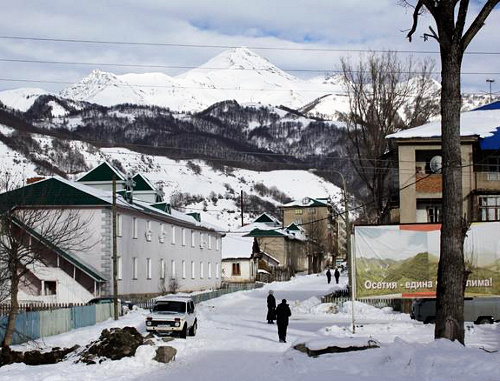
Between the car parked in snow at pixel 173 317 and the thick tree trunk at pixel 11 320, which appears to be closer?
the thick tree trunk at pixel 11 320

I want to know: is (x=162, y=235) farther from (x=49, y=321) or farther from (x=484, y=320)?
(x=484, y=320)

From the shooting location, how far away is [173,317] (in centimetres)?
2789

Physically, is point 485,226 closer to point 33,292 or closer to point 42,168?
point 33,292

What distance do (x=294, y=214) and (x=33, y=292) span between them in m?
121

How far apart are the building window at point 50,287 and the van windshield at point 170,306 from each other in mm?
19257

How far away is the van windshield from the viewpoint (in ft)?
94.9

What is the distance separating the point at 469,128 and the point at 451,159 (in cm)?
2890

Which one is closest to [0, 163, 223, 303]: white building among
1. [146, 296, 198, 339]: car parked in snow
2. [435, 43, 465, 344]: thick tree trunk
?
[146, 296, 198, 339]: car parked in snow

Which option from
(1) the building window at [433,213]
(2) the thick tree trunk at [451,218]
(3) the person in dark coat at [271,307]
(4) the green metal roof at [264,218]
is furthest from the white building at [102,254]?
(4) the green metal roof at [264,218]

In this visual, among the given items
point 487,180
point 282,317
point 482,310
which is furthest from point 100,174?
point 282,317

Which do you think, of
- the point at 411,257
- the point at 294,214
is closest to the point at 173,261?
the point at 411,257

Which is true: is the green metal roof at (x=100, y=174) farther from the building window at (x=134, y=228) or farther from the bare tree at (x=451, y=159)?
the bare tree at (x=451, y=159)

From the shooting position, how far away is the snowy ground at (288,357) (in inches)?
490

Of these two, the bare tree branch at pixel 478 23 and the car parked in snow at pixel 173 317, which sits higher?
the bare tree branch at pixel 478 23
